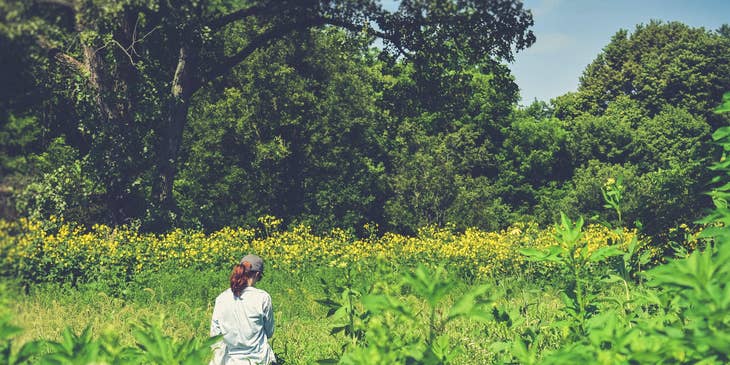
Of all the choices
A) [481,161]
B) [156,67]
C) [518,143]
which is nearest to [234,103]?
[156,67]

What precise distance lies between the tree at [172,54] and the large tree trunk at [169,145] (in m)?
0.02

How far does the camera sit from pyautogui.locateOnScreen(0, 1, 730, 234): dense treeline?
812 centimetres

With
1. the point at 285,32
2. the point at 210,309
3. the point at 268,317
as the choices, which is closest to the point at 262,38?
the point at 285,32

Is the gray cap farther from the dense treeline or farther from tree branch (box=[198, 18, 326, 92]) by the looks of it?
tree branch (box=[198, 18, 326, 92])

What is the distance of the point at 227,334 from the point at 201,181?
18.7 metres

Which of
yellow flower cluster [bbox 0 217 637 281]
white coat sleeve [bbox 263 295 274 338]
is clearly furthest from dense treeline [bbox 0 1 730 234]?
white coat sleeve [bbox 263 295 274 338]

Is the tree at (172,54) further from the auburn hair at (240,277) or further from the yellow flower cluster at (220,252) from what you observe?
the auburn hair at (240,277)

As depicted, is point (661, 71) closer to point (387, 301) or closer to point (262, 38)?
point (262, 38)

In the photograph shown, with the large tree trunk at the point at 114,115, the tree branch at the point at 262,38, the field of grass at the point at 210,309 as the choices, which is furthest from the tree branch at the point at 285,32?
the field of grass at the point at 210,309

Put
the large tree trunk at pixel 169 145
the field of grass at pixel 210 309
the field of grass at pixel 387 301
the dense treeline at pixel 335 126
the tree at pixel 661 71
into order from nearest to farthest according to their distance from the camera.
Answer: the field of grass at pixel 387 301
the field of grass at pixel 210 309
the dense treeline at pixel 335 126
the large tree trunk at pixel 169 145
the tree at pixel 661 71

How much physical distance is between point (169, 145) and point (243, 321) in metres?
9.85

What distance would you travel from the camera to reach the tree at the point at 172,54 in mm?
13164

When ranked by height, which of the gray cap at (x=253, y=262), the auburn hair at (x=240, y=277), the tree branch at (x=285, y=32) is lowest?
the auburn hair at (x=240, y=277)

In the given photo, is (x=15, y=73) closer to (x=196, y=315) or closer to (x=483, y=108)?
(x=196, y=315)
